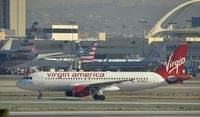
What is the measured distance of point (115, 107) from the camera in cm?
8075

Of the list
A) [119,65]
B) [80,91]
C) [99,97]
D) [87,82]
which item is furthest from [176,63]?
[119,65]

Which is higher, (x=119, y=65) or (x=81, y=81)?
(x=81, y=81)

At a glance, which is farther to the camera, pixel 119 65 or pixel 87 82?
pixel 119 65

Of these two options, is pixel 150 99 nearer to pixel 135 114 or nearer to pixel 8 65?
pixel 135 114

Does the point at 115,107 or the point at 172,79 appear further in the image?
the point at 172,79

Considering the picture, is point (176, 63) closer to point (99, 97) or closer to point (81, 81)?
point (81, 81)

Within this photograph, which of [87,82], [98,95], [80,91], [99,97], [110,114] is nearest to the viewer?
[110,114]

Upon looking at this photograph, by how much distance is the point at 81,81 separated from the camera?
98.1 m

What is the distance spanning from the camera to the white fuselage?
320 feet

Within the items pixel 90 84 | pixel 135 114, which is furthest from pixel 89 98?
pixel 135 114

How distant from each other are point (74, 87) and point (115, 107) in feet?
55.2

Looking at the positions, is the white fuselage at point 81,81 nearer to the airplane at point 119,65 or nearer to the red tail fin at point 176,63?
the red tail fin at point 176,63

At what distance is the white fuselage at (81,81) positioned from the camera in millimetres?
97562

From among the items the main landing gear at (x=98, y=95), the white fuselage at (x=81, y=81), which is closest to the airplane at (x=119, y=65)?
the white fuselage at (x=81, y=81)
